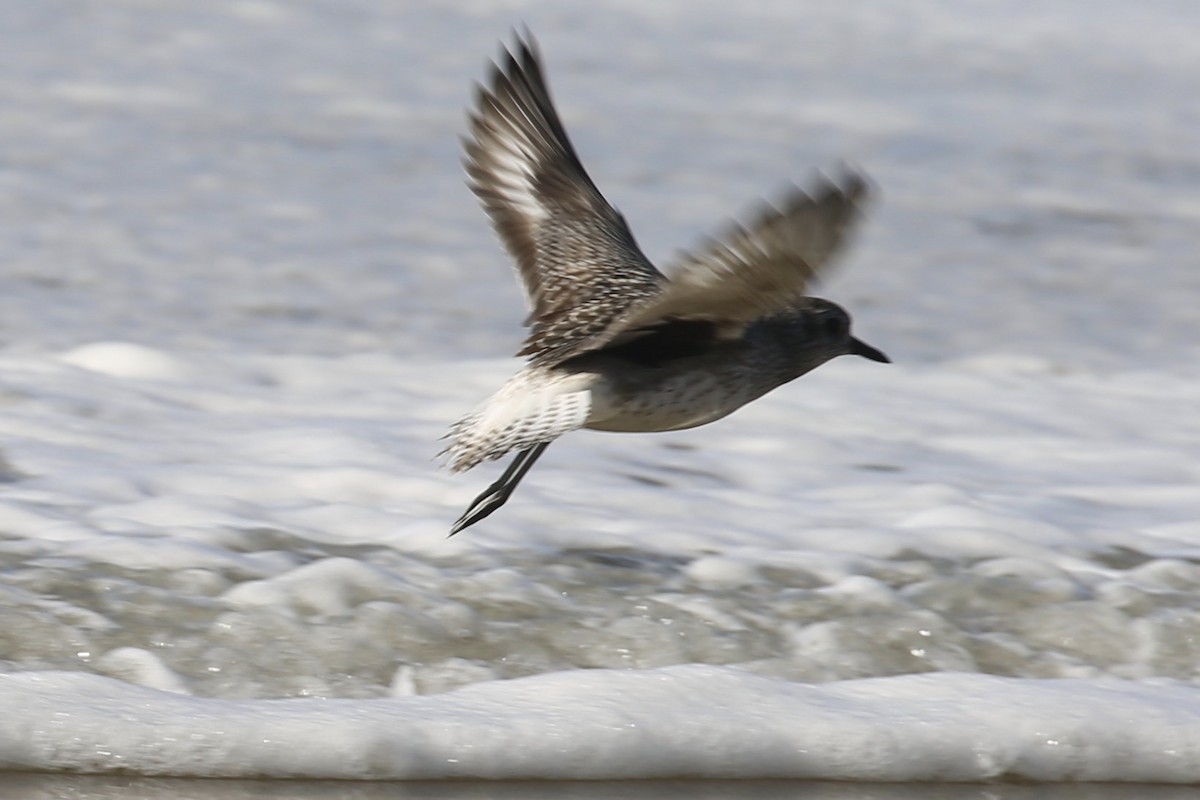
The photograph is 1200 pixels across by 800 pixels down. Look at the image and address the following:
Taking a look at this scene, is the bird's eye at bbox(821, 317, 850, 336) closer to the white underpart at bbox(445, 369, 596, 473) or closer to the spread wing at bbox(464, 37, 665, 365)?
the spread wing at bbox(464, 37, 665, 365)

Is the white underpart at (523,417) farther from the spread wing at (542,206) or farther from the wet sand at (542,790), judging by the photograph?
the wet sand at (542,790)

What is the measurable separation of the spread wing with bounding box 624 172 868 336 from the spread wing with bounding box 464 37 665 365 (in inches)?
26.9

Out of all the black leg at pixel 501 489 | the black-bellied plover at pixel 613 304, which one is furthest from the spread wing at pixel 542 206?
the black leg at pixel 501 489

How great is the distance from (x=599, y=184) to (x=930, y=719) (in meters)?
5.51

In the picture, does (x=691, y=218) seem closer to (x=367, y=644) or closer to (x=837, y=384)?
(x=837, y=384)

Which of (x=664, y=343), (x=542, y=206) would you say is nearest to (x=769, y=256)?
(x=664, y=343)

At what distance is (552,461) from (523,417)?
1.66 meters

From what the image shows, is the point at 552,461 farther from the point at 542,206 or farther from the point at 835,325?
the point at 835,325

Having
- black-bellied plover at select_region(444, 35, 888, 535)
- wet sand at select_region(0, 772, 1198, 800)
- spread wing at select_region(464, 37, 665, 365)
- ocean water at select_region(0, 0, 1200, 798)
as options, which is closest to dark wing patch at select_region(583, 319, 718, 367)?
black-bellied plover at select_region(444, 35, 888, 535)

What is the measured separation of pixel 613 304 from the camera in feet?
12.8

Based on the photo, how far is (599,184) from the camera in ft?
28.6

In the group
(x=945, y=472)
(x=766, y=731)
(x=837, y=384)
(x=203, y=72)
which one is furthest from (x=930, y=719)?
(x=203, y=72)

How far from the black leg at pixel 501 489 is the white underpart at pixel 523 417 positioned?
0.37 meters

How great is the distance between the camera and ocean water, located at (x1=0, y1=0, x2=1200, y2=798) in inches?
134
